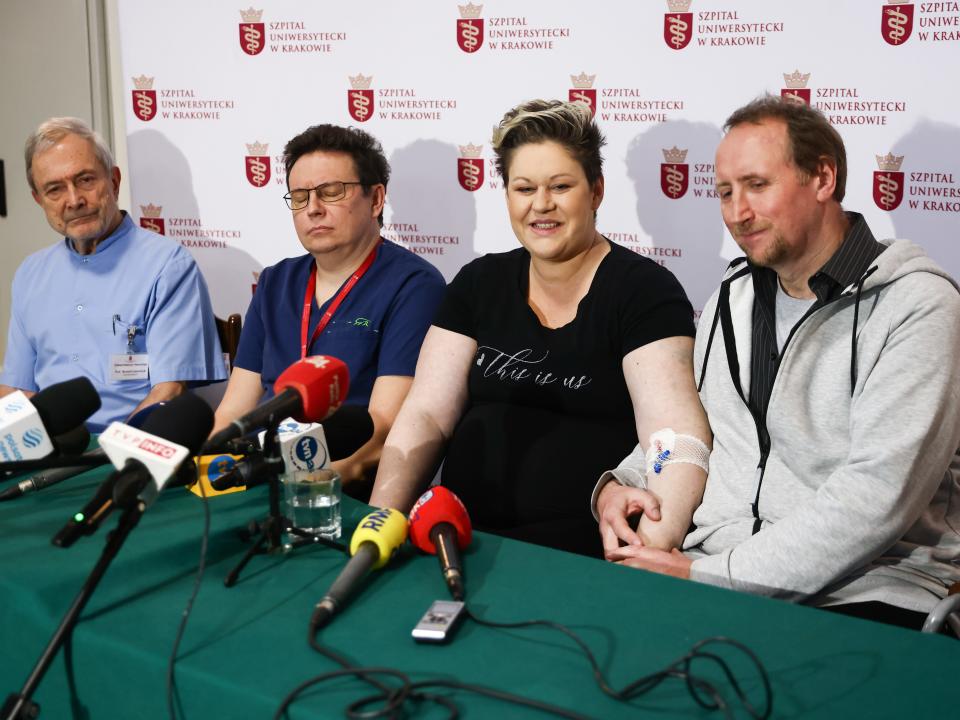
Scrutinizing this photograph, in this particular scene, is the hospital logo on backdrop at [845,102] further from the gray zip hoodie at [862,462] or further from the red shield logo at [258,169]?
the red shield logo at [258,169]

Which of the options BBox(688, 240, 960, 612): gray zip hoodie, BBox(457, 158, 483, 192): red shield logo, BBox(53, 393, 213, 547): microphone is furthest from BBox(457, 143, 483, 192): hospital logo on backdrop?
BBox(53, 393, 213, 547): microphone

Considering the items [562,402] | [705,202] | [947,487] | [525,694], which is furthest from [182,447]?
[705,202]

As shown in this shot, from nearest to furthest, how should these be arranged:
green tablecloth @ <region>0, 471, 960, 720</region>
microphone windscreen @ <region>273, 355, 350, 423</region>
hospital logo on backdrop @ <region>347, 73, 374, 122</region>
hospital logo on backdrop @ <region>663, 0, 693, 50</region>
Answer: green tablecloth @ <region>0, 471, 960, 720</region>
microphone windscreen @ <region>273, 355, 350, 423</region>
hospital logo on backdrop @ <region>663, 0, 693, 50</region>
hospital logo on backdrop @ <region>347, 73, 374, 122</region>

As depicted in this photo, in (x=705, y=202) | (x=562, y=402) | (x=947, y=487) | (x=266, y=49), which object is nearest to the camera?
(x=947, y=487)

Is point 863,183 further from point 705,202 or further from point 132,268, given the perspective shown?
point 132,268

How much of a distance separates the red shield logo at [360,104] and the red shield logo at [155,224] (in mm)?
1088

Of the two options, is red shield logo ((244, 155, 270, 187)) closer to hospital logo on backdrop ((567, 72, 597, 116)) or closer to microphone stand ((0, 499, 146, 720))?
hospital logo on backdrop ((567, 72, 597, 116))

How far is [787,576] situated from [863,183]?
1678 mm

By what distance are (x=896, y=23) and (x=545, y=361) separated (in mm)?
1554

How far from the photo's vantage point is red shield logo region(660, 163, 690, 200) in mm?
3170

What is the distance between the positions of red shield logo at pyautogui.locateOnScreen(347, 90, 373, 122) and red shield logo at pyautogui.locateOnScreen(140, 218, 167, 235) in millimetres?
1088

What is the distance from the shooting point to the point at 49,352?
10.5 ft

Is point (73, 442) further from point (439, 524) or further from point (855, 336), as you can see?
point (855, 336)

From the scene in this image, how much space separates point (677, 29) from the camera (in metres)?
3.09
